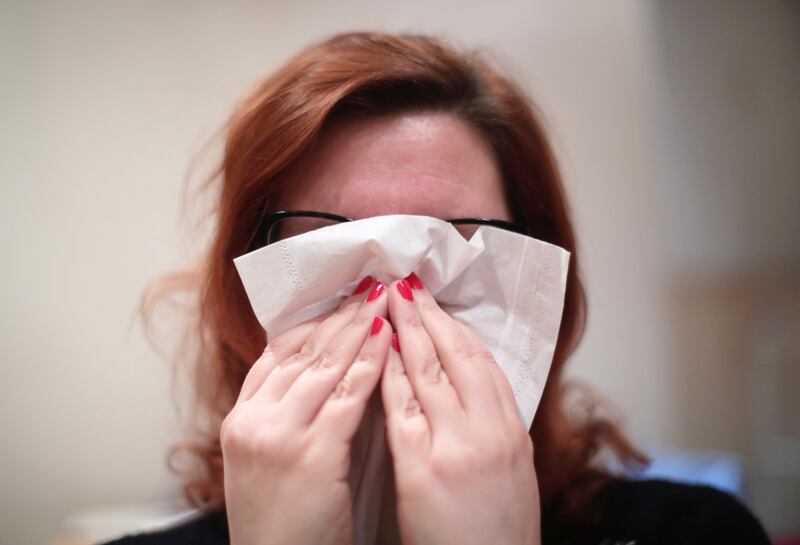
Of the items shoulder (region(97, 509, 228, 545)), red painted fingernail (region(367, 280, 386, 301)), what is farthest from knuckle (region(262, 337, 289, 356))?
shoulder (region(97, 509, 228, 545))

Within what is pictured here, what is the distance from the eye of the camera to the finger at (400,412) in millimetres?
470

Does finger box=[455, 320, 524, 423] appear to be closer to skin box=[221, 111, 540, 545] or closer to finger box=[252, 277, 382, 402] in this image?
skin box=[221, 111, 540, 545]

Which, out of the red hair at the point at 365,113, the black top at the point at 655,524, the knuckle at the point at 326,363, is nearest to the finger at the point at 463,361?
the knuckle at the point at 326,363

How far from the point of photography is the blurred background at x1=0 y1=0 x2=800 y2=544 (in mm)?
958

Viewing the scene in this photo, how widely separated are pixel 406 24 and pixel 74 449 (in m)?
1.17

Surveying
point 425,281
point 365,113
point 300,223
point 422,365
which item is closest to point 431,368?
point 422,365

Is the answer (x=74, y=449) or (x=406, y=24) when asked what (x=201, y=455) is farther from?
(x=406, y=24)

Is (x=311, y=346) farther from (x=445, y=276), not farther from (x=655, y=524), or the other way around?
(x=655, y=524)

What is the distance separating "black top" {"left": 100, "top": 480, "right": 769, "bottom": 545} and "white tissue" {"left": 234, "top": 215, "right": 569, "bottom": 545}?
0.29 m

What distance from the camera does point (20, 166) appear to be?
3.05 ft

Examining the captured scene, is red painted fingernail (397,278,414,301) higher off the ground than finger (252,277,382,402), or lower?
higher

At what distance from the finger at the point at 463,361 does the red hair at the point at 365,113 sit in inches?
10.5

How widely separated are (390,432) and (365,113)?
0.41 meters

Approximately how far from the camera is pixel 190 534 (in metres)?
0.72
